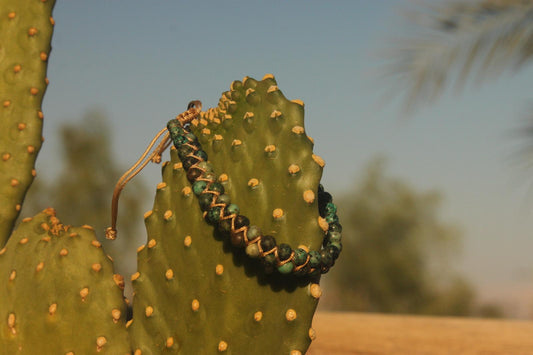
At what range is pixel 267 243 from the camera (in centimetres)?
94

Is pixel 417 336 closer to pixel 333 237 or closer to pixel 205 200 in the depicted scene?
pixel 333 237

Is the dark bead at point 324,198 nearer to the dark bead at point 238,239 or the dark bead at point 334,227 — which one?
the dark bead at point 334,227

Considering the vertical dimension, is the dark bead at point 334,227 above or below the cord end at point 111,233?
above

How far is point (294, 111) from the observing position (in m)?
1.03

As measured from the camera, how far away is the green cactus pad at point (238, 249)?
0.98m

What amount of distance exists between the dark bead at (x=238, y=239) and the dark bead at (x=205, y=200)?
0.26ft

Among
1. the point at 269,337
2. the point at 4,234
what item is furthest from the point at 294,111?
the point at 4,234

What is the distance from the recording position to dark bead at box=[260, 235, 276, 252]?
94 cm

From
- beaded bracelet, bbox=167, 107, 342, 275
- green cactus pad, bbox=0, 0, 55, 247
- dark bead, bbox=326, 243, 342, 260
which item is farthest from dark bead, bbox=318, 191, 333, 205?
green cactus pad, bbox=0, 0, 55, 247

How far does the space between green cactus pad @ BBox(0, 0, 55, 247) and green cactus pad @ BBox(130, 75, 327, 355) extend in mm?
662

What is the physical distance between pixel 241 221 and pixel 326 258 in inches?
6.6

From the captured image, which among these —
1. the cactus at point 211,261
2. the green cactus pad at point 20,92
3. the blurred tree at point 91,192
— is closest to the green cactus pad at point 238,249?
the cactus at point 211,261

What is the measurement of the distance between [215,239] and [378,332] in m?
3.12

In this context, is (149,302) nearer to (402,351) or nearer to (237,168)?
(237,168)
